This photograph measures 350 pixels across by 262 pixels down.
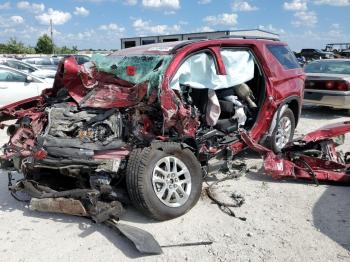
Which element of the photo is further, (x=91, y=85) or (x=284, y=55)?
(x=284, y=55)

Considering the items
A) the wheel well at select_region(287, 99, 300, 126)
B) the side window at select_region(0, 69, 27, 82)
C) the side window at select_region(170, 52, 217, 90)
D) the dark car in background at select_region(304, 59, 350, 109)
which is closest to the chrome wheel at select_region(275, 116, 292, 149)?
the wheel well at select_region(287, 99, 300, 126)

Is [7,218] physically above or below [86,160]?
below

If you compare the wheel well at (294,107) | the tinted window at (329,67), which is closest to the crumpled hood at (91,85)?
the wheel well at (294,107)

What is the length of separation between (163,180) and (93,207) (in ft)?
2.62

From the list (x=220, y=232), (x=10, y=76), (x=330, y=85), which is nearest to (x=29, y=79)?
(x=10, y=76)

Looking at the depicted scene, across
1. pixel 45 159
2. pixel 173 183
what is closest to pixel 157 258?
pixel 173 183

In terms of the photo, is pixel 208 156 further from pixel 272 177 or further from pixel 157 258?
pixel 157 258

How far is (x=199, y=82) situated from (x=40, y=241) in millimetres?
2582

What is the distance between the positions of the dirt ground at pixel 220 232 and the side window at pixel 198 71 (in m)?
1.41

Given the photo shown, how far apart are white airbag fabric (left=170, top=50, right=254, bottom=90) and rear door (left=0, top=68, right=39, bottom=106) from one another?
22.5ft

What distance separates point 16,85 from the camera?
10305 millimetres

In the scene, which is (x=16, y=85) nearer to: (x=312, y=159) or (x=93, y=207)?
(x=93, y=207)

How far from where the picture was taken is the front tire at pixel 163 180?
3.95m

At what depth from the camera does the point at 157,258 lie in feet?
11.4
